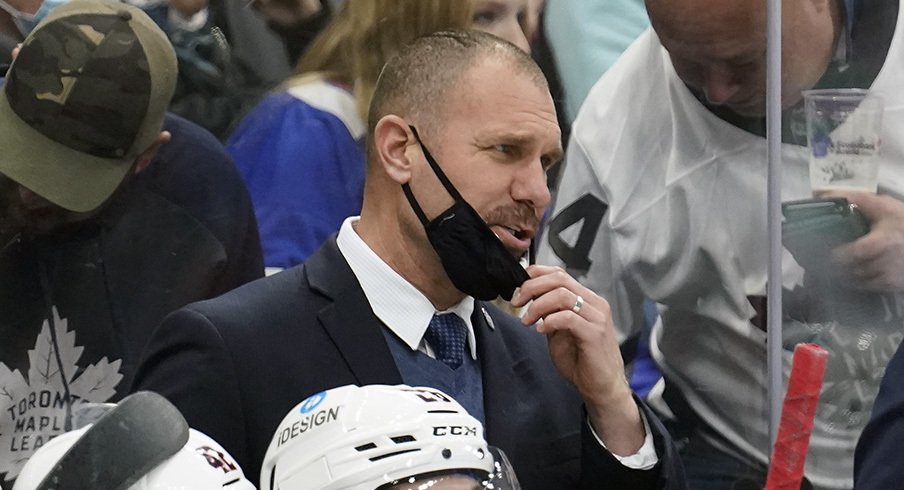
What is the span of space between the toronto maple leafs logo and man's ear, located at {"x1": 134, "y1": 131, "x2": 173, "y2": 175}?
28 cm

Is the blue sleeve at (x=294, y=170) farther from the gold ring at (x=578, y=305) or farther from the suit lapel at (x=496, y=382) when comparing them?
the gold ring at (x=578, y=305)

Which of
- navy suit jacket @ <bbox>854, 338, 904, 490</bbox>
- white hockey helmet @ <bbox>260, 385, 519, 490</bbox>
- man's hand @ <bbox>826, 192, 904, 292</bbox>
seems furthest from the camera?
man's hand @ <bbox>826, 192, 904, 292</bbox>

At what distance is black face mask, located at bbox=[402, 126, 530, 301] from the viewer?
2432 millimetres

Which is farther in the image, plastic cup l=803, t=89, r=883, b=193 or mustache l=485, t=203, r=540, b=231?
plastic cup l=803, t=89, r=883, b=193

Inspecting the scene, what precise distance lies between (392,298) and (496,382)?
21cm

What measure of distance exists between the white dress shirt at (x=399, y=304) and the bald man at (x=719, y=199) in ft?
2.46

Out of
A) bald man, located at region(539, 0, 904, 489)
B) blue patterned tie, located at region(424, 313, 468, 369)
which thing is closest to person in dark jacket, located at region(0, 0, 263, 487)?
blue patterned tie, located at region(424, 313, 468, 369)

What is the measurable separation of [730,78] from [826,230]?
1.21 feet

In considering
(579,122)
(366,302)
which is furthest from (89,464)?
(579,122)

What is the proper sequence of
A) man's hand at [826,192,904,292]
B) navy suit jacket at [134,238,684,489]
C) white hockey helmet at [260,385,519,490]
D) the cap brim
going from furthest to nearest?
man's hand at [826,192,904,292], the cap brim, navy suit jacket at [134,238,684,489], white hockey helmet at [260,385,519,490]

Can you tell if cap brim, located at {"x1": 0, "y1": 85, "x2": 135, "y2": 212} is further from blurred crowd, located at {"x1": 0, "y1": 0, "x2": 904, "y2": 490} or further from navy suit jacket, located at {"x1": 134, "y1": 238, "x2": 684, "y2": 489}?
navy suit jacket, located at {"x1": 134, "y1": 238, "x2": 684, "y2": 489}

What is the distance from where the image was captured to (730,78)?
3275 millimetres

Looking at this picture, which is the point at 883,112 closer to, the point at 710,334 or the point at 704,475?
the point at 710,334

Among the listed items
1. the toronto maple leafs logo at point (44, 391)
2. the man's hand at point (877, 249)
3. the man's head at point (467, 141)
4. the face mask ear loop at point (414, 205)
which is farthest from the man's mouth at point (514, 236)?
the man's hand at point (877, 249)
